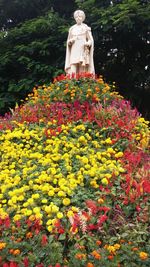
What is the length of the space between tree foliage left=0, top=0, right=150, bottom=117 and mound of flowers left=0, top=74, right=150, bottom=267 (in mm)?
4535

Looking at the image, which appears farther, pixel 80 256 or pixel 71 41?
pixel 71 41

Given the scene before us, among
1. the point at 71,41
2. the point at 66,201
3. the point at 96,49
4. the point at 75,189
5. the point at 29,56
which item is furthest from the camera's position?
the point at 96,49

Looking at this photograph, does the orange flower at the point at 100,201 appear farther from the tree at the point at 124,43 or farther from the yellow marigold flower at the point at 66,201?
the tree at the point at 124,43


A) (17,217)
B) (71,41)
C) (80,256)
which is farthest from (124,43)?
(80,256)

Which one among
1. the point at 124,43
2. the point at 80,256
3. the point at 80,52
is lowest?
the point at 80,256

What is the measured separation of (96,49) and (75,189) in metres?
8.89

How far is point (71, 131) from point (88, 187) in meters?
1.81

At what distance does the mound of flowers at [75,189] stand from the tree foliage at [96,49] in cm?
454

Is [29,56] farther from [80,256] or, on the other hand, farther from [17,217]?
[80,256]

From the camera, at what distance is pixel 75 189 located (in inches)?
150

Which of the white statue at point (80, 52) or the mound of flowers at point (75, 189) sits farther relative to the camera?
the white statue at point (80, 52)

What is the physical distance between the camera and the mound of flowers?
2.88m

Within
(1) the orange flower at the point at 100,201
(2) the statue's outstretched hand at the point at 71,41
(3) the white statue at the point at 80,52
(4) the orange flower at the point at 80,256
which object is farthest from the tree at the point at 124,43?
(4) the orange flower at the point at 80,256

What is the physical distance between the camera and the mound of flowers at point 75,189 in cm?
288
